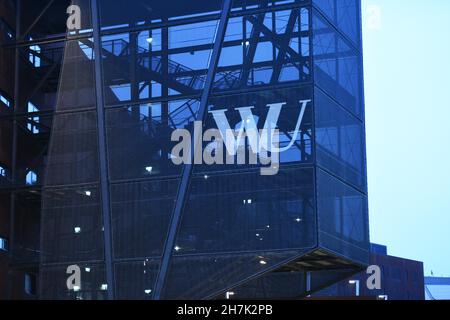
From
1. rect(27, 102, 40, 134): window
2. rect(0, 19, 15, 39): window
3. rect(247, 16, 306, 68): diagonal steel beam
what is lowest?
rect(27, 102, 40, 134): window

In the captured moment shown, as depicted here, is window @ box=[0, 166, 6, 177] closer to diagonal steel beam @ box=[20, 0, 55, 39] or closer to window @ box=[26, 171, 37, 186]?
window @ box=[26, 171, 37, 186]

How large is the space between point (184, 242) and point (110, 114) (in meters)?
4.77

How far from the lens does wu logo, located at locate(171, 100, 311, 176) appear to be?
23703 mm

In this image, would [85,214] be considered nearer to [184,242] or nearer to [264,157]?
[184,242]

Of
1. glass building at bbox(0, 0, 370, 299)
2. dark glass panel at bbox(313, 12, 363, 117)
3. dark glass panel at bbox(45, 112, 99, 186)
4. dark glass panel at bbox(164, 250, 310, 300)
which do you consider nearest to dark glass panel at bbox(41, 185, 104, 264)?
glass building at bbox(0, 0, 370, 299)

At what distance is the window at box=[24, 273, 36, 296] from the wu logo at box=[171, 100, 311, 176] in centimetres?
759

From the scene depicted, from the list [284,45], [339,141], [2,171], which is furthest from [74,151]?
[339,141]

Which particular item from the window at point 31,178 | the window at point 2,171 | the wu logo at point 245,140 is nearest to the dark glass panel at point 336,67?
the wu logo at point 245,140

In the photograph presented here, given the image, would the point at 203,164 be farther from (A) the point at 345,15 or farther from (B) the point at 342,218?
(A) the point at 345,15

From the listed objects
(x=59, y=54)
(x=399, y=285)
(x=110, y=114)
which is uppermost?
(x=59, y=54)

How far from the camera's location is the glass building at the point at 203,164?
79.4 ft

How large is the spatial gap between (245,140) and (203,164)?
5.37ft
